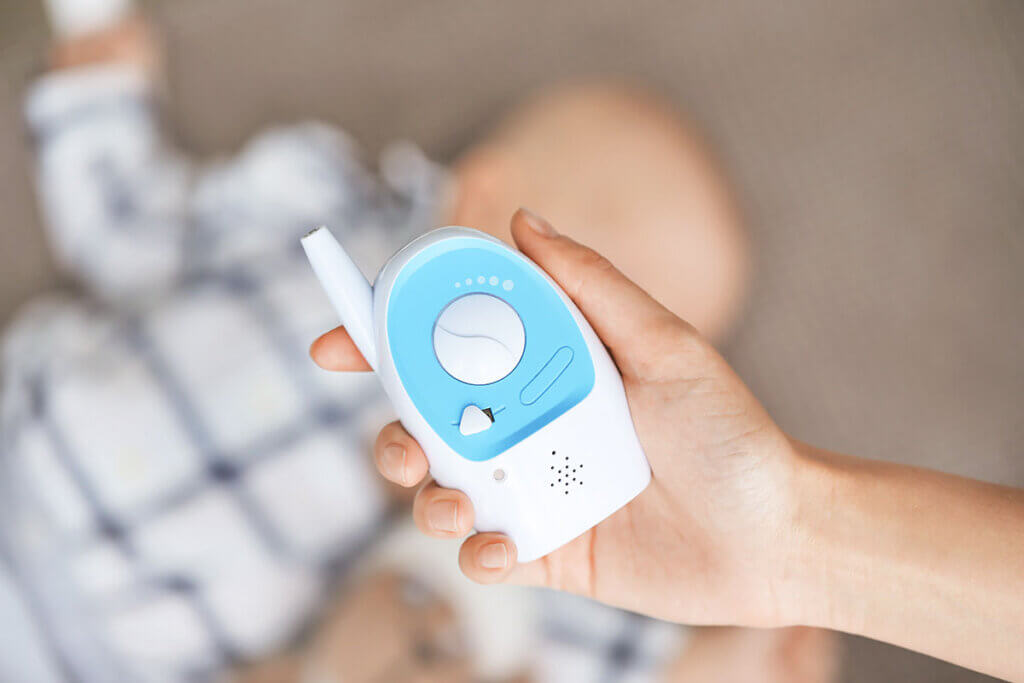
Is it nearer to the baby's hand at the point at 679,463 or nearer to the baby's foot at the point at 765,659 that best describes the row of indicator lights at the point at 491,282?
the baby's hand at the point at 679,463

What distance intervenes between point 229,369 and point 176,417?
0.26 ft

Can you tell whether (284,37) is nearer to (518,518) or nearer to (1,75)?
(1,75)

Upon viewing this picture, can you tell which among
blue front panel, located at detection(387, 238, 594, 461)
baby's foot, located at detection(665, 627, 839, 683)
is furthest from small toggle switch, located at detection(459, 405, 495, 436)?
baby's foot, located at detection(665, 627, 839, 683)

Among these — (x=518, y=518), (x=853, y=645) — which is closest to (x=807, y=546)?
(x=518, y=518)

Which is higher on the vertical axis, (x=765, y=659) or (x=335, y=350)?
(x=335, y=350)

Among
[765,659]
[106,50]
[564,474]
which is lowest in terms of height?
[765,659]

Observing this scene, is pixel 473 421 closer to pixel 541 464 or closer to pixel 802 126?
pixel 541 464

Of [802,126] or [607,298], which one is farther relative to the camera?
[802,126]

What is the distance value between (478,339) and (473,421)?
5 cm

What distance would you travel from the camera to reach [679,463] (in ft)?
1.81

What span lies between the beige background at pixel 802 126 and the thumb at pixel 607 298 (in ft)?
2.12

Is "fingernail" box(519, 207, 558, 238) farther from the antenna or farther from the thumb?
the antenna

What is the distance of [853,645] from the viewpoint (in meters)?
0.99

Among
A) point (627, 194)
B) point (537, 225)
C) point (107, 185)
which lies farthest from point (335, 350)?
point (107, 185)
